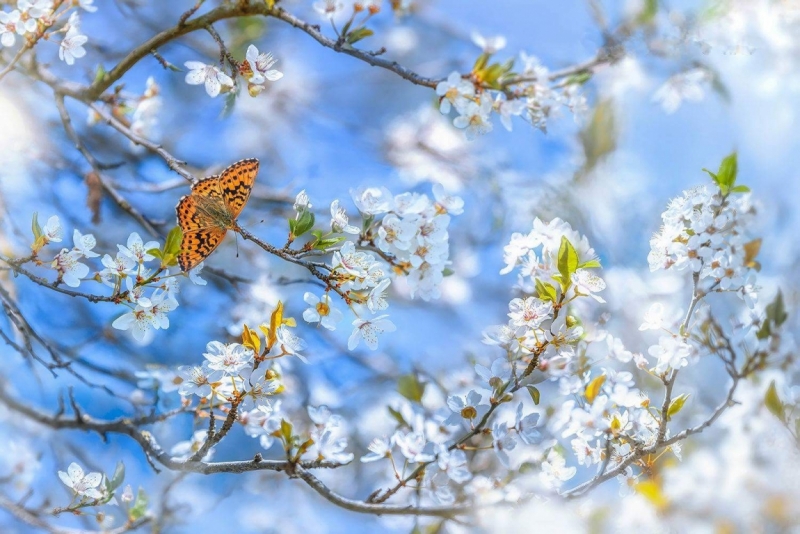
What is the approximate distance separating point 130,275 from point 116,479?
0.27 metres

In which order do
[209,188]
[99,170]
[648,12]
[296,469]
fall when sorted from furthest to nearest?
1. [648,12]
2. [99,170]
3. [209,188]
4. [296,469]

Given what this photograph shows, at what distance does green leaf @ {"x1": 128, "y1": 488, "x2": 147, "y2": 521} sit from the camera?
79 centimetres

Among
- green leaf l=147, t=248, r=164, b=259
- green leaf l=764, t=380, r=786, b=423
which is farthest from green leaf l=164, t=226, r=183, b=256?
green leaf l=764, t=380, r=786, b=423

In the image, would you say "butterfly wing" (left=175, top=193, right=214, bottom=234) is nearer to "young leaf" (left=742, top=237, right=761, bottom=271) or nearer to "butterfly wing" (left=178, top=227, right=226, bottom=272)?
"butterfly wing" (left=178, top=227, right=226, bottom=272)

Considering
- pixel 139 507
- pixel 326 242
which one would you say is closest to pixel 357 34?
pixel 326 242

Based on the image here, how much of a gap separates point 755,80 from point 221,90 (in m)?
1.12

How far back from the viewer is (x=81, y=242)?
603 mm

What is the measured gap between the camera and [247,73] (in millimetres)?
647

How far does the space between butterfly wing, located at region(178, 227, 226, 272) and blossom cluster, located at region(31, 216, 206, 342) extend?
21mm

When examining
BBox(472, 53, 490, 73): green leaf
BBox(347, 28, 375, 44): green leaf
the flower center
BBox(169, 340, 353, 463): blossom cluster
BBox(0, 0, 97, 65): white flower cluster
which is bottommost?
BBox(169, 340, 353, 463): blossom cluster

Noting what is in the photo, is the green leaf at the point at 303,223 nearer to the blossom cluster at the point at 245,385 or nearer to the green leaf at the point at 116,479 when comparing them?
the blossom cluster at the point at 245,385

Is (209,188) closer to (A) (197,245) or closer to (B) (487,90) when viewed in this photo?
(A) (197,245)

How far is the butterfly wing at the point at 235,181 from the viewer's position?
70 centimetres

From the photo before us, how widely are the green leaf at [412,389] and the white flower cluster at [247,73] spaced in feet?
1.65
